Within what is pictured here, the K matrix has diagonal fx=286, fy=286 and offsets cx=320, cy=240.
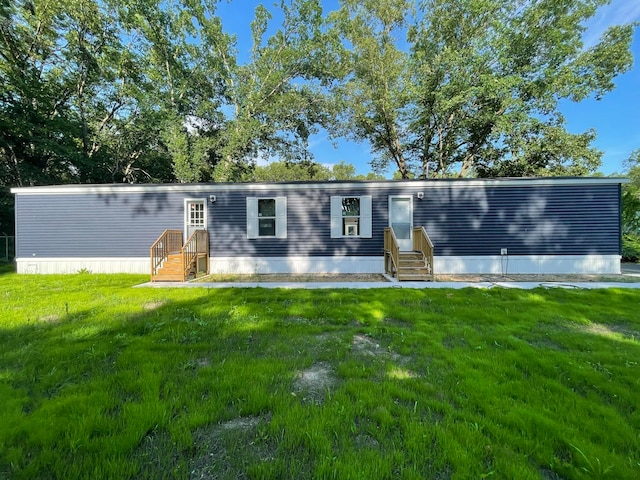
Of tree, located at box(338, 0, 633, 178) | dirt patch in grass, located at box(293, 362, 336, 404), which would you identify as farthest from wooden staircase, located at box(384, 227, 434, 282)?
tree, located at box(338, 0, 633, 178)

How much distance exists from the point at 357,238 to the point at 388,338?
5.43 meters

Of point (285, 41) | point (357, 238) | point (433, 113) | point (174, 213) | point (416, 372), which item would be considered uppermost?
point (285, 41)

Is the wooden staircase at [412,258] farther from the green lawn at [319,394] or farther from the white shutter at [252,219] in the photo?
the white shutter at [252,219]

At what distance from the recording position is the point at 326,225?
28.8 ft

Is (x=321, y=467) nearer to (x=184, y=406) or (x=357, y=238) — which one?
(x=184, y=406)

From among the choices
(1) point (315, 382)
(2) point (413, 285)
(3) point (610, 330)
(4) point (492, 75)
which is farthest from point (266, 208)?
(4) point (492, 75)

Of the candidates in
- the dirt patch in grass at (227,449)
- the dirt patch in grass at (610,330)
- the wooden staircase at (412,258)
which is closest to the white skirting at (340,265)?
the wooden staircase at (412,258)

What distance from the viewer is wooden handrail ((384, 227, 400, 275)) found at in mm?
7297

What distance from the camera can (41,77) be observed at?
14047 millimetres

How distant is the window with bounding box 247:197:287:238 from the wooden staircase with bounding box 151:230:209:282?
1.47 meters

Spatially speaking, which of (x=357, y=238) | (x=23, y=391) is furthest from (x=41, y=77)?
(x=23, y=391)

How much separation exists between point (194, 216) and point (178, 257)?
66.5 inches

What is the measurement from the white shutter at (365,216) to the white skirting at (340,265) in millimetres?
789

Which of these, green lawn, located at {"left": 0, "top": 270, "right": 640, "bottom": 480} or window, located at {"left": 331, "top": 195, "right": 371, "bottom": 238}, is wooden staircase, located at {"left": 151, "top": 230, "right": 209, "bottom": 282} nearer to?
green lawn, located at {"left": 0, "top": 270, "right": 640, "bottom": 480}
